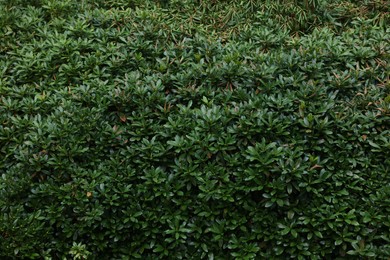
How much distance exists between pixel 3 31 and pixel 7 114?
51.7 inches

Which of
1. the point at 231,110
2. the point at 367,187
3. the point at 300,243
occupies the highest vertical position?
the point at 231,110

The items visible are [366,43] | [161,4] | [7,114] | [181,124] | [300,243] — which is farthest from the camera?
[161,4]

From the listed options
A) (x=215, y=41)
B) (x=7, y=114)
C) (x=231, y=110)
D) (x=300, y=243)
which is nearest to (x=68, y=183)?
(x=7, y=114)

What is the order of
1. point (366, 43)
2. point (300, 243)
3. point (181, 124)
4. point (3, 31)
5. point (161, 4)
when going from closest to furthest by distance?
point (300, 243)
point (181, 124)
point (366, 43)
point (3, 31)
point (161, 4)

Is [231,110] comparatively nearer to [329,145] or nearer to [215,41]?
[329,145]

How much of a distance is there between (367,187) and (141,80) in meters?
1.92

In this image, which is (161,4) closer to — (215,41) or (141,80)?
(215,41)

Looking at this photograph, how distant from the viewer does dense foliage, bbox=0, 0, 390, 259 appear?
11.4 feet

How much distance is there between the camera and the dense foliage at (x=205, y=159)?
3.46 metres

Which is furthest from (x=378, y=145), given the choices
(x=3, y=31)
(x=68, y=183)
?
(x=3, y=31)

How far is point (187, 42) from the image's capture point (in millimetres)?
4574

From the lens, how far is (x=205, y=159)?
358cm

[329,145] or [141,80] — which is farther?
[141,80]

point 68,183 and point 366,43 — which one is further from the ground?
point 366,43
